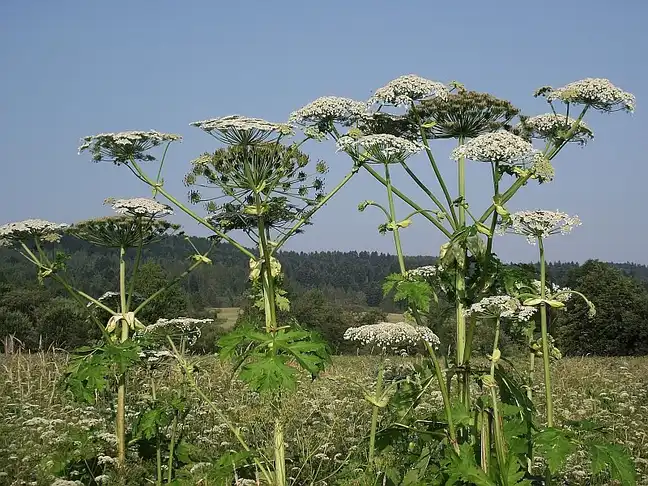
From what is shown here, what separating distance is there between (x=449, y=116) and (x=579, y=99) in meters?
1.21

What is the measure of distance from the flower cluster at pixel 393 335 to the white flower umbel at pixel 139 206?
234 centimetres

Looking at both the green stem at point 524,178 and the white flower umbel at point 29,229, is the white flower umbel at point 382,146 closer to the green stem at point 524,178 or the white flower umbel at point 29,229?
the green stem at point 524,178

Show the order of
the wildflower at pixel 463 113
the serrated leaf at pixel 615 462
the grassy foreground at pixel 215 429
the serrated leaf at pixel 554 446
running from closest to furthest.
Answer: the serrated leaf at pixel 554 446, the serrated leaf at pixel 615 462, the wildflower at pixel 463 113, the grassy foreground at pixel 215 429

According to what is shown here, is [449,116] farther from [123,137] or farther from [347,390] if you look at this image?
[347,390]

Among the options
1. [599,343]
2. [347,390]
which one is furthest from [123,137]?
[599,343]

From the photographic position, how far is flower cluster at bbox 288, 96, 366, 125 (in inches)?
272

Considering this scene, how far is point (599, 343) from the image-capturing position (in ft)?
198

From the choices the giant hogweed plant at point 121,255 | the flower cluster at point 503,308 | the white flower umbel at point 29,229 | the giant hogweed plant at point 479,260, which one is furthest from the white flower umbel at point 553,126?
the white flower umbel at point 29,229

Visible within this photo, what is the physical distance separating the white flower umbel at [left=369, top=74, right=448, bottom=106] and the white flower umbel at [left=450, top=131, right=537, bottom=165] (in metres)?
1.05

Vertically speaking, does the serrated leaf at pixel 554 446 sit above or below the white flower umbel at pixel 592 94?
below

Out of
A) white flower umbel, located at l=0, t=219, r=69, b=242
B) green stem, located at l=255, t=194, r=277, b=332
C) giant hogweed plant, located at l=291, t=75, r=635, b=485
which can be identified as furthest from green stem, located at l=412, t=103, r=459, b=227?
white flower umbel, located at l=0, t=219, r=69, b=242

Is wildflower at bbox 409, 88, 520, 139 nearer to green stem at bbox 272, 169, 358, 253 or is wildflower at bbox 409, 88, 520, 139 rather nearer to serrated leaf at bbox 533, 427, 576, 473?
green stem at bbox 272, 169, 358, 253

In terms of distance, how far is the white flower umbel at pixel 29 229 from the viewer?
7418mm

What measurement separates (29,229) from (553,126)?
5438mm
